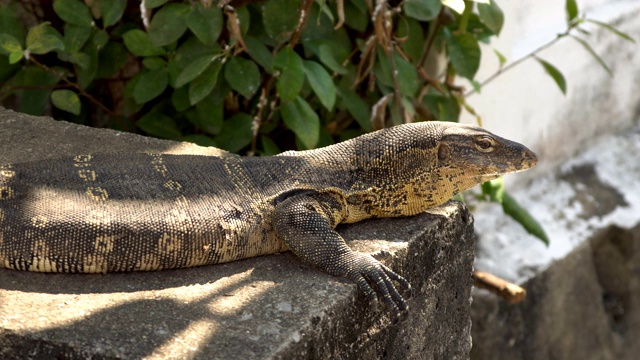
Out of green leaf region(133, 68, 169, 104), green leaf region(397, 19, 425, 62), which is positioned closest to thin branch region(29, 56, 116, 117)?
green leaf region(133, 68, 169, 104)

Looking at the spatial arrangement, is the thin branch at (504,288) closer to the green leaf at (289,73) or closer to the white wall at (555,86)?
the white wall at (555,86)

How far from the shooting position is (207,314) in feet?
9.17

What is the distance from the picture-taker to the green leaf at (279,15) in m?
4.55

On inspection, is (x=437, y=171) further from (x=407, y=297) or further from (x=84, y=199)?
(x=84, y=199)

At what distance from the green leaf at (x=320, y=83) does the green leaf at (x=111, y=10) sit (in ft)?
2.89

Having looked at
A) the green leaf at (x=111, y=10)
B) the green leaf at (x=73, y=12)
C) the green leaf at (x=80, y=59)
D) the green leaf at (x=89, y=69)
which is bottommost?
the green leaf at (x=89, y=69)

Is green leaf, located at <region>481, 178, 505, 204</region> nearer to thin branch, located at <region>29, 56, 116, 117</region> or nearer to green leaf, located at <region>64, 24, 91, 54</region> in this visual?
thin branch, located at <region>29, 56, 116, 117</region>

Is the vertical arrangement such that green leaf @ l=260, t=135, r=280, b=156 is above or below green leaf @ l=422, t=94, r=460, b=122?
below

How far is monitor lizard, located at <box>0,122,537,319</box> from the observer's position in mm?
2992

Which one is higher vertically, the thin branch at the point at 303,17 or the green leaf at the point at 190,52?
the thin branch at the point at 303,17

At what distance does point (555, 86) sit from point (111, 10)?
3.42 metres

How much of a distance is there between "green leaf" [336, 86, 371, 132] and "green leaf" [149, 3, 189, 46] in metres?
0.93

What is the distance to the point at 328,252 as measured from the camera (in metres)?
3.09

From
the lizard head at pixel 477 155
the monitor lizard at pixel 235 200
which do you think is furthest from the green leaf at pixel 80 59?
the lizard head at pixel 477 155
